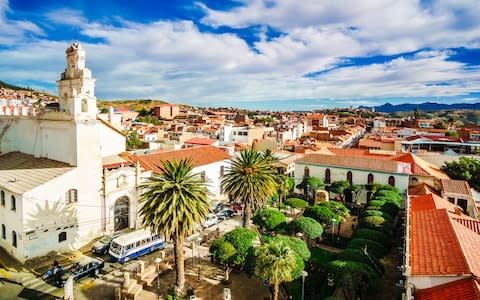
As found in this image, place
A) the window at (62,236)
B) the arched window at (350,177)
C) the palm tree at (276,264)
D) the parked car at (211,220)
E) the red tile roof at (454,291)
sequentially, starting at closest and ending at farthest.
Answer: the red tile roof at (454,291) < the palm tree at (276,264) < the window at (62,236) < the parked car at (211,220) < the arched window at (350,177)

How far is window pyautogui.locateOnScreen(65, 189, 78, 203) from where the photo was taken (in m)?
27.4

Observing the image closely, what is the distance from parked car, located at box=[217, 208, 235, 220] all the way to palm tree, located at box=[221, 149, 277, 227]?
25.8ft

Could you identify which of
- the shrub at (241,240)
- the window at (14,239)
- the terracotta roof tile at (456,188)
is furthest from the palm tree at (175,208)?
the terracotta roof tile at (456,188)

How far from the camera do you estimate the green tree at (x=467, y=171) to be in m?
43.5

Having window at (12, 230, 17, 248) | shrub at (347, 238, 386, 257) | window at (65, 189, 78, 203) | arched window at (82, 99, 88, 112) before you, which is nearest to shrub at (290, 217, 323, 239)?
shrub at (347, 238, 386, 257)

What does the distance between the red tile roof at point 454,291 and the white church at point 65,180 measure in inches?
1039

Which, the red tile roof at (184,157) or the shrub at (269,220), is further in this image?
the red tile roof at (184,157)

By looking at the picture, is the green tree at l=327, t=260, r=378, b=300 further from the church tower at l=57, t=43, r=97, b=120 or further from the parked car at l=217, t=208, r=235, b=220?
the church tower at l=57, t=43, r=97, b=120

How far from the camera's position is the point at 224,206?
4103cm

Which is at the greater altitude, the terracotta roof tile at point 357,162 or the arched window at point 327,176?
the terracotta roof tile at point 357,162

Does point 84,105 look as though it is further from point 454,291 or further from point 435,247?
point 454,291

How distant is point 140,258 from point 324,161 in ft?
98.1

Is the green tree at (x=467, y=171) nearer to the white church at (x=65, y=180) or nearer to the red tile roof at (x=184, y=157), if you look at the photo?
the red tile roof at (x=184, y=157)

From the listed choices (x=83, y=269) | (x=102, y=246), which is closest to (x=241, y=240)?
(x=83, y=269)
